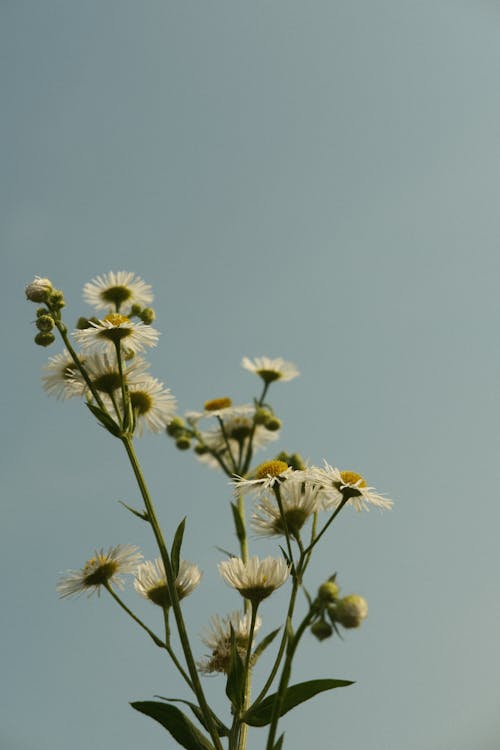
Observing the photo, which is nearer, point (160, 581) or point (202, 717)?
point (202, 717)

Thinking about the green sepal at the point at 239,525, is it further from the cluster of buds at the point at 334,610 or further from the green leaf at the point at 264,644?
the cluster of buds at the point at 334,610

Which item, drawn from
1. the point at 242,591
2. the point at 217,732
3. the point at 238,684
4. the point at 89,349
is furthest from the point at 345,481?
the point at 89,349

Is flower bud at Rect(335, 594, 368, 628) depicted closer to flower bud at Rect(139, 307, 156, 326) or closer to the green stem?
the green stem

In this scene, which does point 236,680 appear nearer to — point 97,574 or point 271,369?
point 97,574

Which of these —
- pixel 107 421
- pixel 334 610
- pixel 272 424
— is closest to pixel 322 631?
pixel 334 610

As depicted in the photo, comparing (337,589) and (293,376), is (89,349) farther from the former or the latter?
(293,376)

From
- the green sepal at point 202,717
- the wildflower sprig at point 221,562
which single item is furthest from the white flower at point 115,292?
the green sepal at point 202,717
